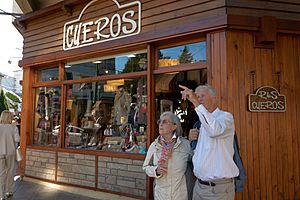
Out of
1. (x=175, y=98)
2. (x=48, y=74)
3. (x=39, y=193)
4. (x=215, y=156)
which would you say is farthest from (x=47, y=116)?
(x=215, y=156)

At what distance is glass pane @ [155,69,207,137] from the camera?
4.69 m

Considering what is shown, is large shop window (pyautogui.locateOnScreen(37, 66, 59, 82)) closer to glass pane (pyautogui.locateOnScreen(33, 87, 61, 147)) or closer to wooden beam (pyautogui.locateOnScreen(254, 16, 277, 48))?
glass pane (pyautogui.locateOnScreen(33, 87, 61, 147))

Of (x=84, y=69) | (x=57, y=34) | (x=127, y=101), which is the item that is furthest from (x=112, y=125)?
(x=57, y=34)

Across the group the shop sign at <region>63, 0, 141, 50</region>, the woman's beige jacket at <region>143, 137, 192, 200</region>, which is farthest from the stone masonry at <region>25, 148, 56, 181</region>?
the woman's beige jacket at <region>143, 137, 192, 200</region>

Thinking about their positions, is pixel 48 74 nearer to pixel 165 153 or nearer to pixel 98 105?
pixel 98 105

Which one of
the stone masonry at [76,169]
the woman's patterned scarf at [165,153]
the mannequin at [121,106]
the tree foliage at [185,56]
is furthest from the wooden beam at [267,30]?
the stone masonry at [76,169]

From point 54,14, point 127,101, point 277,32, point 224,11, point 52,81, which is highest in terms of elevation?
point 54,14

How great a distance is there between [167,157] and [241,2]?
2634mm

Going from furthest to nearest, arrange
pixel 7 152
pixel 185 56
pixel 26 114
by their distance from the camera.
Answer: pixel 26 114 < pixel 7 152 < pixel 185 56

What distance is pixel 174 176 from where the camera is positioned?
259 cm

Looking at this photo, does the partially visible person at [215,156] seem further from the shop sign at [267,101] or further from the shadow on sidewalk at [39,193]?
the shadow on sidewalk at [39,193]

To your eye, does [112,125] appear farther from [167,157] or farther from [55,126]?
[167,157]

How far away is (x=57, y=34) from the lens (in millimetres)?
6379

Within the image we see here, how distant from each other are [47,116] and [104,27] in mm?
2771
